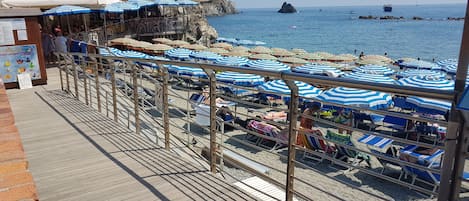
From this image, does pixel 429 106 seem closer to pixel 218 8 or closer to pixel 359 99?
pixel 359 99

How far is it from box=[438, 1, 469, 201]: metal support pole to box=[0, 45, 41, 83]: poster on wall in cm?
784

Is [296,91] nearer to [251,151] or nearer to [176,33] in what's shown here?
[251,151]

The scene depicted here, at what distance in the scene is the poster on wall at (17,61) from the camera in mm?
7078

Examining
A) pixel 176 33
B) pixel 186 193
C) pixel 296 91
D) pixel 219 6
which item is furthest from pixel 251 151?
pixel 219 6

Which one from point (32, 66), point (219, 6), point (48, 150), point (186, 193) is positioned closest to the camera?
point (186, 193)

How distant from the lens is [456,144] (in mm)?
1346

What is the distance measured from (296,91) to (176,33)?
102 feet

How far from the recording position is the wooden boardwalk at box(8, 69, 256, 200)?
9.11 feet

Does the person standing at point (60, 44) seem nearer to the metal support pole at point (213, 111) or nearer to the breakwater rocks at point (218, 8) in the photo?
the metal support pole at point (213, 111)

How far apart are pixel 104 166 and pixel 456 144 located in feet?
9.53

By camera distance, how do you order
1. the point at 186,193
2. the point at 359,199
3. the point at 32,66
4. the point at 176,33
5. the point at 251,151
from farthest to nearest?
the point at 176,33 < the point at 251,151 < the point at 32,66 < the point at 359,199 < the point at 186,193

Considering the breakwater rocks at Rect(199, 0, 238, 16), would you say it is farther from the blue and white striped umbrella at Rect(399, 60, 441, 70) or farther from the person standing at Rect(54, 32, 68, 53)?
the person standing at Rect(54, 32, 68, 53)

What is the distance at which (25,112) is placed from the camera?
5.53m

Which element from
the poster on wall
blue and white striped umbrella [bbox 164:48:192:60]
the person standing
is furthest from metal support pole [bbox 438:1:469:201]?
blue and white striped umbrella [bbox 164:48:192:60]
